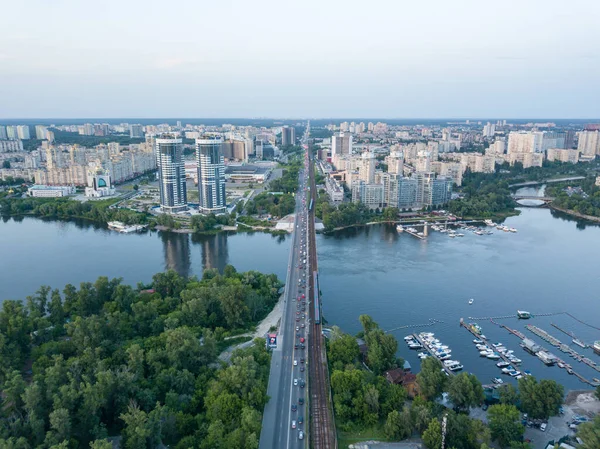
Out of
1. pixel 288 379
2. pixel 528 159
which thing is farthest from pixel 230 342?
pixel 528 159

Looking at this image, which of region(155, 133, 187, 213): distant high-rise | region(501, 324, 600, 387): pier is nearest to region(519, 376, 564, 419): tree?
region(501, 324, 600, 387): pier

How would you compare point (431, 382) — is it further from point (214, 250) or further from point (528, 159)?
point (528, 159)

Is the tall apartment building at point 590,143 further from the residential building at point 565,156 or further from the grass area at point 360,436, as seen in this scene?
the grass area at point 360,436

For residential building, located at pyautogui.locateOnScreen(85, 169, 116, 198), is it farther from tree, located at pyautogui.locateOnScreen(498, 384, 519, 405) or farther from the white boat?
tree, located at pyautogui.locateOnScreen(498, 384, 519, 405)

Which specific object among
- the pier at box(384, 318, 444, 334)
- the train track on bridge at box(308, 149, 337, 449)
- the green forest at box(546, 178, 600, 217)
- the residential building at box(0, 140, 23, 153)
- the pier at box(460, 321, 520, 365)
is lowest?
the pier at box(460, 321, 520, 365)

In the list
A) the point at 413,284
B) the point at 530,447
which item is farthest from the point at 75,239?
the point at 530,447

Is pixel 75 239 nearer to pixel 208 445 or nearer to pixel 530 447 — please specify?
pixel 208 445
